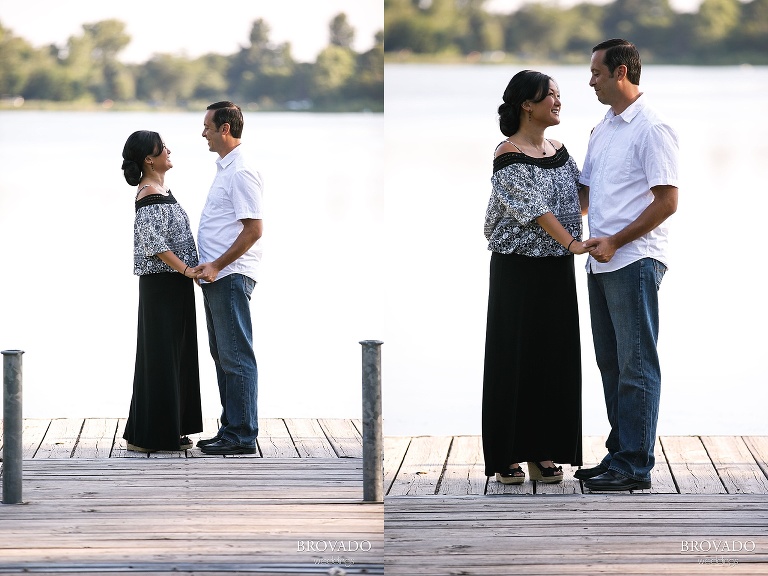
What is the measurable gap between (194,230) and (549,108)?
28.6 feet

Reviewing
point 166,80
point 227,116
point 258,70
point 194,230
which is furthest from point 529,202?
point 258,70

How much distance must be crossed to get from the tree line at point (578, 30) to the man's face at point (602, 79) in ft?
57.0

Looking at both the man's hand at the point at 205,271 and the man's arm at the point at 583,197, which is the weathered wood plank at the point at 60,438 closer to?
the man's hand at the point at 205,271

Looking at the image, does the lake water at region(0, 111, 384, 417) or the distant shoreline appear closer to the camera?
the lake water at region(0, 111, 384, 417)

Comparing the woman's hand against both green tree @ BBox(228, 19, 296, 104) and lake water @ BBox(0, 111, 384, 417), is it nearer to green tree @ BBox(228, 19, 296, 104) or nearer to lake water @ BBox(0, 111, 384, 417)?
lake water @ BBox(0, 111, 384, 417)

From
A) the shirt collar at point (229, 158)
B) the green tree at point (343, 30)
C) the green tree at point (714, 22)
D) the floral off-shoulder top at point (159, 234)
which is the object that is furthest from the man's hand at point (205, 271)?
the green tree at point (714, 22)

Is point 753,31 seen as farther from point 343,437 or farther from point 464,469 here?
point 464,469

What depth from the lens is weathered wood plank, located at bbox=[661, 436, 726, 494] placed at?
3.94 m

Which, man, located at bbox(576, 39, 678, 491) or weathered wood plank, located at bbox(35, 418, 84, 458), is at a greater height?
man, located at bbox(576, 39, 678, 491)

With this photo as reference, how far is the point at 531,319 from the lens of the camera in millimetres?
3973

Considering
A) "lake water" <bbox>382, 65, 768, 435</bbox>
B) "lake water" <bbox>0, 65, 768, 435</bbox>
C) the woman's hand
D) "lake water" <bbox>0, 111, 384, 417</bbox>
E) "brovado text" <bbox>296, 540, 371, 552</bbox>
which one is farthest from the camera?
"lake water" <bbox>382, 65, 768, 435</bbox>

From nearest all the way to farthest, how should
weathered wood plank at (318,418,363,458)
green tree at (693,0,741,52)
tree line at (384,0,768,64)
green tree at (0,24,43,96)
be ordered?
1. weathered wood plank at (318,418,363,458)
2. green tree at (0,24,43,96)
3. green tree at (693,0,741,52)
4. tree line at (384,0,768,64)

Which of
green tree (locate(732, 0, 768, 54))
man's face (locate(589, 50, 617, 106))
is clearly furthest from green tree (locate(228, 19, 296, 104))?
man's face (locate(589, 50, 617, 106))

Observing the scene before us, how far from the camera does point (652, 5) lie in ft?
78.5
